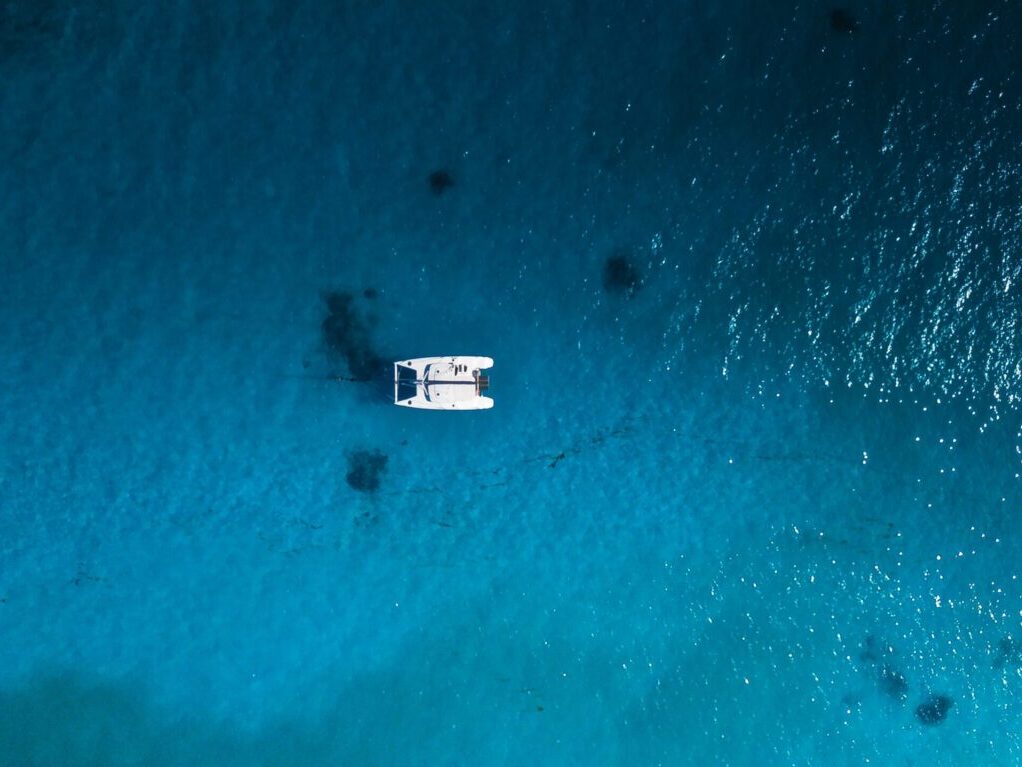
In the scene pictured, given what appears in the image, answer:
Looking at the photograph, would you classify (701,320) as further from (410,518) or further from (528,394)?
(410,518)

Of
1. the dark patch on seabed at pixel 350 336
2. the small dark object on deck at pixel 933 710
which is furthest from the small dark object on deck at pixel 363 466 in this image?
the small dark object on deck at pixel 933 710

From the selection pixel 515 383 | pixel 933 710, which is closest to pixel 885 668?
pixel 933 710

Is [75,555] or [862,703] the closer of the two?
[75,555]

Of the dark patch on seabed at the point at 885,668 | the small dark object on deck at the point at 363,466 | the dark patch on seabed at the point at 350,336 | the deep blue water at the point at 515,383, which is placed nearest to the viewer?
the deep blue water at the point at 515,383

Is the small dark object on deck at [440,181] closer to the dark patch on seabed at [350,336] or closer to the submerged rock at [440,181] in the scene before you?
the submerged rock at [440,181]

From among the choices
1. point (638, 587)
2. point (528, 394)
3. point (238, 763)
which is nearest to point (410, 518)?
point (528, 394)

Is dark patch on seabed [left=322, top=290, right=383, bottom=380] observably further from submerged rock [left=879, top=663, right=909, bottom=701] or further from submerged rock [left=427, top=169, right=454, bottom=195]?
submerged rock [left=879, top=663, right=909, bottom=701]

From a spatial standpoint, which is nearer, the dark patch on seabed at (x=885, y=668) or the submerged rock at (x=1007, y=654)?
the dark patch on seabed at (x=885, y=668)
